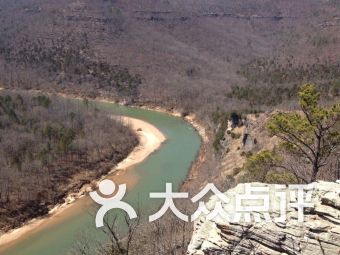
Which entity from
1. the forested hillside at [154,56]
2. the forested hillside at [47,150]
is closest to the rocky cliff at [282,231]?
the forested hillside at [47,150]

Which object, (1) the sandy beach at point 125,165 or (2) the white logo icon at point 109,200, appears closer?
(2) the white logo icon at point 109,200

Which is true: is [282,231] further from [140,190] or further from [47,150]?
[47,150]

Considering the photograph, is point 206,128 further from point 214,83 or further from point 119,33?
point 119,33

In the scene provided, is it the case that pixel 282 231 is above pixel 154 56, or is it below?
below

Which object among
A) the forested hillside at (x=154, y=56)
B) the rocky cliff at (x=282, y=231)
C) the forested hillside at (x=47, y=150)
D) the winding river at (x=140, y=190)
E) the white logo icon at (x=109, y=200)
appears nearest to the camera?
the rocky cliff at (x=282, y=231)

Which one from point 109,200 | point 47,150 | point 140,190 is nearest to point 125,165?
point 47,150

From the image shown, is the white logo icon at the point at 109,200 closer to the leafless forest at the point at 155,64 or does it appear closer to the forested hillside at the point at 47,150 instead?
the forested hillside at the point at 47,150
